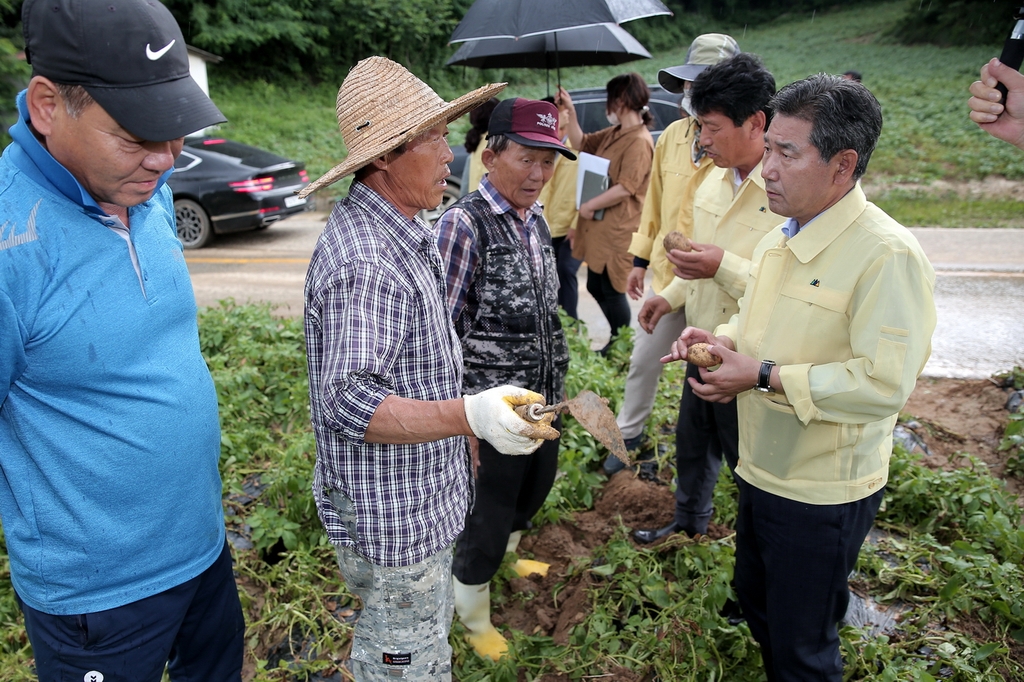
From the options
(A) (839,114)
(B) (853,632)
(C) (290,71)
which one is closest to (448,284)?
(A) (839,114)

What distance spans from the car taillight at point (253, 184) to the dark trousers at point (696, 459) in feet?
26.5

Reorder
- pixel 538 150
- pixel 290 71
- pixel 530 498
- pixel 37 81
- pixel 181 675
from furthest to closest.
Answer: pixel 290 71, pixel 530 498, pixel 538 150, pixel 181 675, pixel 37 81

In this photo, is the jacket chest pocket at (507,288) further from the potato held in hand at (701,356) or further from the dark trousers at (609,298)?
the dark trousers at (609,298)

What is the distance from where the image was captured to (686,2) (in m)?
32.9

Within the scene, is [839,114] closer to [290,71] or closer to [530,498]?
[530,498]

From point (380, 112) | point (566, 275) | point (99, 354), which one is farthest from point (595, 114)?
point (99, 354)

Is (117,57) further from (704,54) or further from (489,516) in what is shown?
(704,54)

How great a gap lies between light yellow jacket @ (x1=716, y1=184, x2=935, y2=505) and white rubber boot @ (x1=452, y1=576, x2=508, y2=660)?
1.18 m

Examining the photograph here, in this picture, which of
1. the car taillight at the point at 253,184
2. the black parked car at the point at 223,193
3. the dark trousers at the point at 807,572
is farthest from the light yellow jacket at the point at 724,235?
the car taillight at the point at 253,184

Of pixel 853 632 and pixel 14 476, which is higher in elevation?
pixel 14 476

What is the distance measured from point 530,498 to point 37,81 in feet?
7.27

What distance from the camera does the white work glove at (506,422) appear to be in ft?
5.24


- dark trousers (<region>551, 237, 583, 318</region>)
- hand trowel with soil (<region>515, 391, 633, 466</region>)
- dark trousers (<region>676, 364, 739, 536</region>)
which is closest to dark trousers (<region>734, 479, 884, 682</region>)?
hand trowel with soil (<region>515, 391, 633, 466</region>)

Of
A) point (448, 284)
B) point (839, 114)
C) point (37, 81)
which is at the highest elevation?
point (37, 81)
